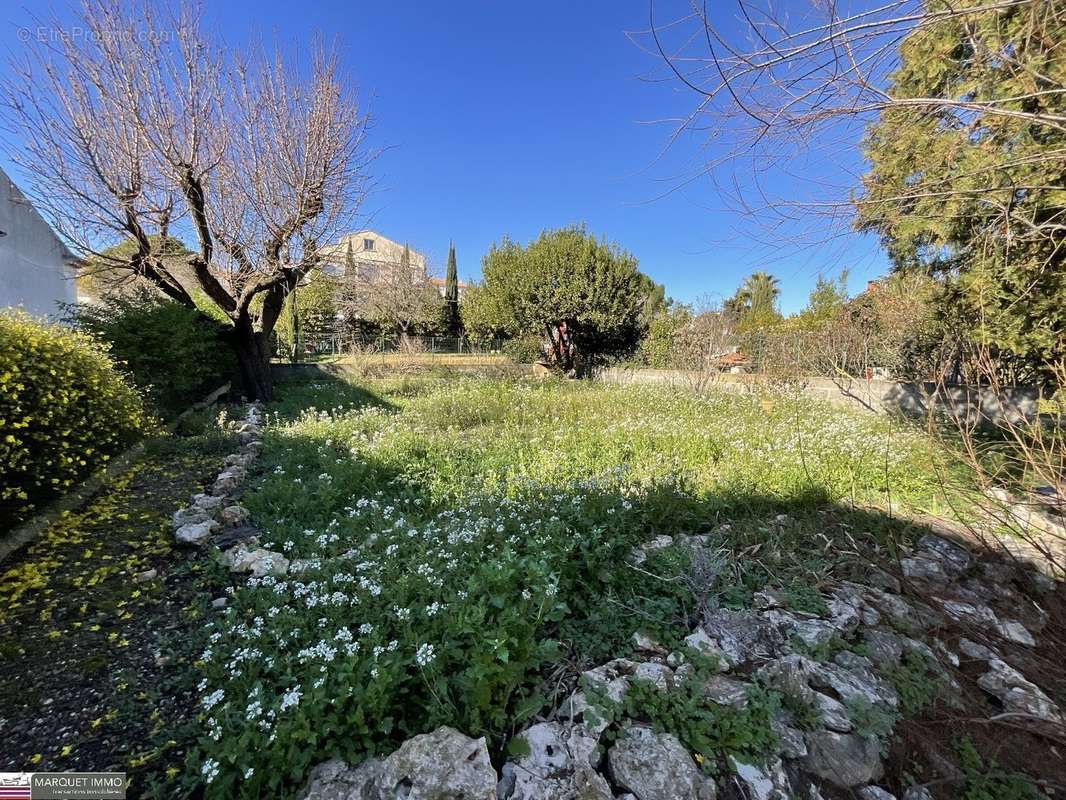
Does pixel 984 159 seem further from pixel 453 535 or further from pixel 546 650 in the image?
pixel 453 535

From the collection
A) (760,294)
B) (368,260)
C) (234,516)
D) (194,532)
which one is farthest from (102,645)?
(760,294)

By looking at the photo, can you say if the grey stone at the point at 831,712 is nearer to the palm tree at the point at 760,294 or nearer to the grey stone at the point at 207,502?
the grey stone at the point at 207,502

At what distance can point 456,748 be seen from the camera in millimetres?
1326

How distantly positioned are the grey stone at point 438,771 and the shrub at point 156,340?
6173mm

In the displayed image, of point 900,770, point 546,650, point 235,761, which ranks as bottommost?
point 900,770

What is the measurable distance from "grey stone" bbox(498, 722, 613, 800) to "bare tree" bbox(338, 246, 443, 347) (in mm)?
19857

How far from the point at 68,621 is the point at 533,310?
12.2 m

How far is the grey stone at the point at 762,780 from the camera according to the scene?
1.29 m

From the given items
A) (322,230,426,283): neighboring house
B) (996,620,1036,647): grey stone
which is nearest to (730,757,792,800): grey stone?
(996,620,1036,647): grey stone

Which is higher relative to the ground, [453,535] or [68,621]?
[453,535]

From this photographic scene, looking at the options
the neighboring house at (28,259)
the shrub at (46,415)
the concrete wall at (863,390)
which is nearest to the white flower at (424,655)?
the shrub at (46,415)

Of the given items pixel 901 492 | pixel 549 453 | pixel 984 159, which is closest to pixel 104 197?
pixel 549 453

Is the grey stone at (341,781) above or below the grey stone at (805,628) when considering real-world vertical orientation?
below

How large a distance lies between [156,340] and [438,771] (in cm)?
742
